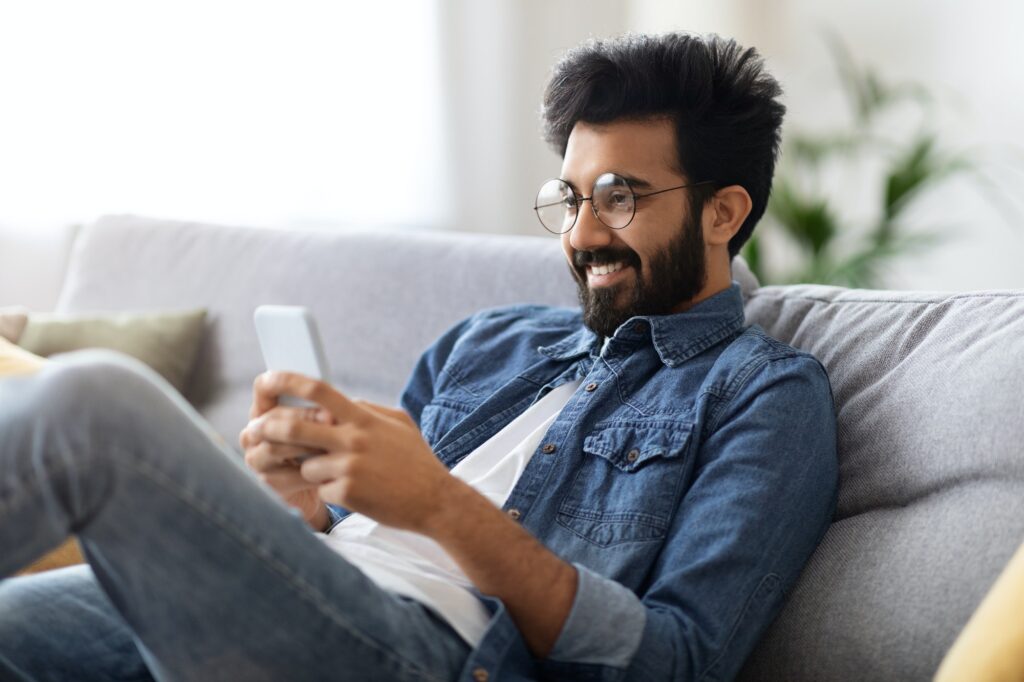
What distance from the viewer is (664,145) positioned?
1.50 m

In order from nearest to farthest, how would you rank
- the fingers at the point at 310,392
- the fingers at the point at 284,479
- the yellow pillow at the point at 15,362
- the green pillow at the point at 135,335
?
the fingers at the point at 310,392 → the fingers at the point at 284,479 → the yellow pillow at the point at 15,362 → the green pillow at the point at 135,335

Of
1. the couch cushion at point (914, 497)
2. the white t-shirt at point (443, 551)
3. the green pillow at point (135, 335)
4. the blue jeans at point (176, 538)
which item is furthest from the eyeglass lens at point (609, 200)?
the green pillow at point (135, 335)

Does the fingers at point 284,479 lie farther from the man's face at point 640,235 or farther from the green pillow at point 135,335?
the green pillow at point 135,335

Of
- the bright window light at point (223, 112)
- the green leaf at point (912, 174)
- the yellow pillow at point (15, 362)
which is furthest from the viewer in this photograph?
the green leaf at point (912, 174)

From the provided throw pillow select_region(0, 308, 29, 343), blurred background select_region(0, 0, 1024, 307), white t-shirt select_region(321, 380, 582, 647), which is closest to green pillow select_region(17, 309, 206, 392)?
throw pillow select_region(0, 308, 29, 343)

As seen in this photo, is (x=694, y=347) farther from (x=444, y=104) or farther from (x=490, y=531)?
(x=444, y=104)

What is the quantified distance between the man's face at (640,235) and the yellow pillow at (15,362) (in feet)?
2.90

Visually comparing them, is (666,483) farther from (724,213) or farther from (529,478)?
(724,213)

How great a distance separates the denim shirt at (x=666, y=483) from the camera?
1105 millimetres

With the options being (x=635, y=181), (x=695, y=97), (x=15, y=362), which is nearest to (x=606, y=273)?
(x=635, y=181)

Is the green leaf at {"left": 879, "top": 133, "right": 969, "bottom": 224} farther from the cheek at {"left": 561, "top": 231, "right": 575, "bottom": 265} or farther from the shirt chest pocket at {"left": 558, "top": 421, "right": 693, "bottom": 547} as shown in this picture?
the shirt chest pocket at {"left": 558, "top": 421, "right": 693, "bottom": 547}

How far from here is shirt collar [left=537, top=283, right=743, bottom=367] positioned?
1.43m

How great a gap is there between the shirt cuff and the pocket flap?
234mm

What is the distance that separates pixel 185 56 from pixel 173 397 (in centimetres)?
214
